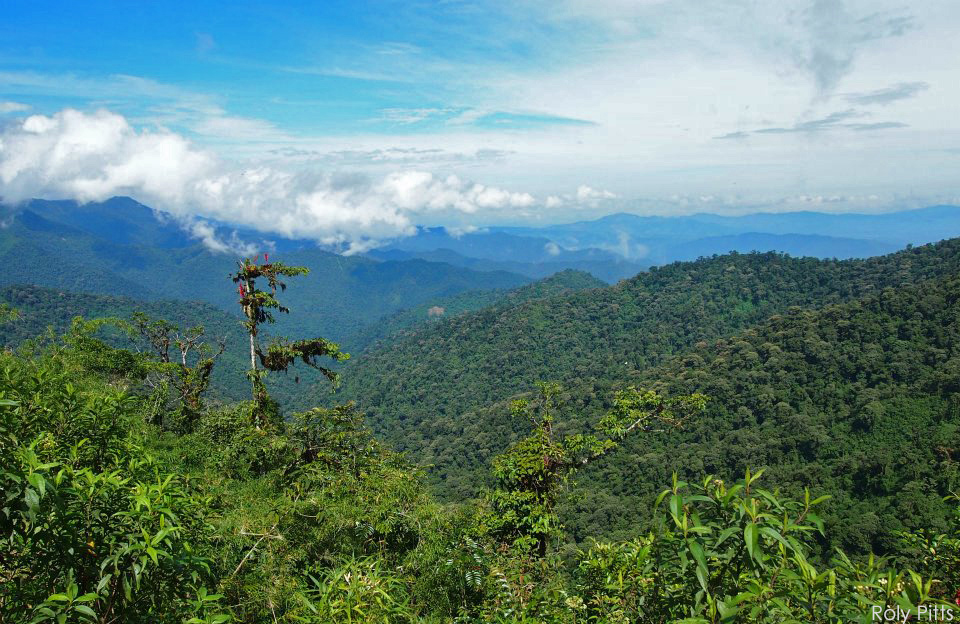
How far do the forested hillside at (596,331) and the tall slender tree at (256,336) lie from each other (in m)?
71.2

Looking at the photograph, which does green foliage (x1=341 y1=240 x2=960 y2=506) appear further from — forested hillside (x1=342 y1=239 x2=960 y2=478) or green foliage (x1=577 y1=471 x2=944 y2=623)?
green foliage (x1=577 y1=471 x2=944 y2=623)

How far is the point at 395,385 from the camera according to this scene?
12788 cm

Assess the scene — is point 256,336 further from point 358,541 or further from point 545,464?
point 545,464

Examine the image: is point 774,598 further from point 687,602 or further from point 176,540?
point 176,540

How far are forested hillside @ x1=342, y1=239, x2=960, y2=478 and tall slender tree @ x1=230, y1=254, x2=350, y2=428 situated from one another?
71157 millimetres

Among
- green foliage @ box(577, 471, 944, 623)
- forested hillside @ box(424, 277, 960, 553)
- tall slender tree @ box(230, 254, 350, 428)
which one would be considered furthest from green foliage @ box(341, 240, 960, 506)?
green foliage @ box(577, 471, 944, 623)

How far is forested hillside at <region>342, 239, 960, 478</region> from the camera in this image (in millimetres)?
99688

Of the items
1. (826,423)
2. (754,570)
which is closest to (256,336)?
(754,570)

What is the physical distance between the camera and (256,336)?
15734 millimetres

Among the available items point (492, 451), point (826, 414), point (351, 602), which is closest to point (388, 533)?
point (351, 602)

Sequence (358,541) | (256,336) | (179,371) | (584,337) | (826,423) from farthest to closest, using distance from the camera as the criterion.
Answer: (584,337), (826,423), (179,371), (256,336), (358,541)

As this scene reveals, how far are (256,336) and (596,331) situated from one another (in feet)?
393

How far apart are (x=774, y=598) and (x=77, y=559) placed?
3821 millimetres

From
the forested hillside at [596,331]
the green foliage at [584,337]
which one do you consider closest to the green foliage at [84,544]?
the green foliage at [584,337]
